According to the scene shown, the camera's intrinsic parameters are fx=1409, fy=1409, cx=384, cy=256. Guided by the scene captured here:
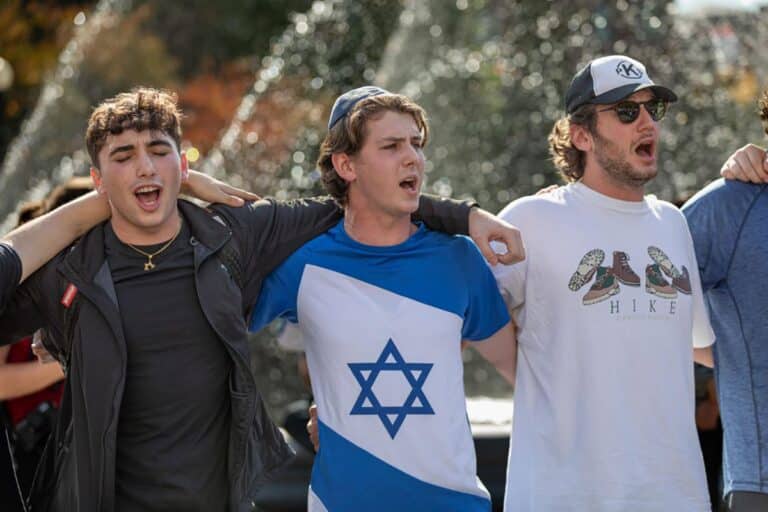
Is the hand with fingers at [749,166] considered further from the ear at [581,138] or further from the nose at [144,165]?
the nose at [144,165]

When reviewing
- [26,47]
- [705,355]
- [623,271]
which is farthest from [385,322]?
[26,47]

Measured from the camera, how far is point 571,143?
4.75 m

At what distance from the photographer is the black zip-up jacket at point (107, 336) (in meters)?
3.94

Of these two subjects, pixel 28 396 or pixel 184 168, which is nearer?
pixel 184 168

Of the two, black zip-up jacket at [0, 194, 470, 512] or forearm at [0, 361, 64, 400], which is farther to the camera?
forearm at [0, 361, 64, 400]

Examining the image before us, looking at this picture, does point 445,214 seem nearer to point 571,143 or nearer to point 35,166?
point 571,143

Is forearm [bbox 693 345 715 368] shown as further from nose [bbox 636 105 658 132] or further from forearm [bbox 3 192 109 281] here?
forearm [bbox 3 192 109 281]

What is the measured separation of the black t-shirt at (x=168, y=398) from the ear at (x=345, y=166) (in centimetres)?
62

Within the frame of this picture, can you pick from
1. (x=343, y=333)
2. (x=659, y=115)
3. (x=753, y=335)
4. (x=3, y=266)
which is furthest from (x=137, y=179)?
(x=753, y=335)

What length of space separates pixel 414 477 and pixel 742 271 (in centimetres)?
137

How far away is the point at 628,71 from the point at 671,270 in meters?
0.69

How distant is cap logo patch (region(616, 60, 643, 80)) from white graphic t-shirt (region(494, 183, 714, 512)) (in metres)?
0.42

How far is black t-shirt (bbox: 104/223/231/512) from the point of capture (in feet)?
13.1

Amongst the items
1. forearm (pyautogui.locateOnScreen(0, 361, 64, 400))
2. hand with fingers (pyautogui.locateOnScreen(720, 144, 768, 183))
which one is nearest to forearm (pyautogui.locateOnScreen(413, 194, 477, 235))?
hand with fingers (pyautogui.locateOnScreen(720, 144, 768, 183))
